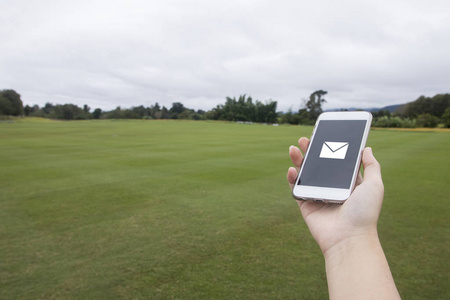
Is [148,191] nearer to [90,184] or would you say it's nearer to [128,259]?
[90,184]

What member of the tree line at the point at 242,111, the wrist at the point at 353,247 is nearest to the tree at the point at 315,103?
the tree line at the point at 242,111

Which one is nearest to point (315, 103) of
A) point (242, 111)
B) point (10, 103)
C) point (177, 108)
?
point (242, 111)

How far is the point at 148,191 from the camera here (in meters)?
7.55

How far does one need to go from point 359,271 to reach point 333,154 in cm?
100

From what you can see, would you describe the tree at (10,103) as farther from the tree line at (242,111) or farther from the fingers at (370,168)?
the fingers at (370,168)

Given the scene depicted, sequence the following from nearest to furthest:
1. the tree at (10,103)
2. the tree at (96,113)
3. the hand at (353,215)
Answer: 1. the hand at (353,215)
2. the tree at (10,103)
3. the tree at (96,113)

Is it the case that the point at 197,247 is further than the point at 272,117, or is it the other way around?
the point at 272,117

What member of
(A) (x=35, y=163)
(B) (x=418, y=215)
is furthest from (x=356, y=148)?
(A) (x=35, y=163)

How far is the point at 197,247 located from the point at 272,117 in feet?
272

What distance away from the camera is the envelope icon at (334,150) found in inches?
91.4

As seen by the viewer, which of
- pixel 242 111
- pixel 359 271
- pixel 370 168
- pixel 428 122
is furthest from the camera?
pixel 242 111

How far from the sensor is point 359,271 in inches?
61.1

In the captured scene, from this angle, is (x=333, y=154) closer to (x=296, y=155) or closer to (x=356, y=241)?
(x=296, y=155)

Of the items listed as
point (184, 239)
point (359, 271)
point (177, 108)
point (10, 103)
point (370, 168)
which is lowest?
point (184, 239)
